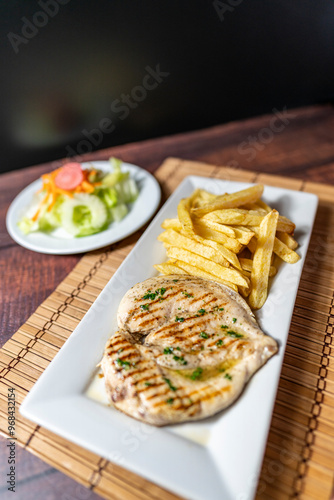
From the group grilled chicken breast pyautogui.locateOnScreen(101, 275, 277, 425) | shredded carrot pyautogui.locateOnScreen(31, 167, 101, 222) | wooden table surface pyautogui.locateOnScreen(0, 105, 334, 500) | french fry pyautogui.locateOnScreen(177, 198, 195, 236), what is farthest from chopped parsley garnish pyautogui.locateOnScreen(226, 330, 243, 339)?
shredded carrot pyautogui.locateOnScreen(31, 167, 101, 222)

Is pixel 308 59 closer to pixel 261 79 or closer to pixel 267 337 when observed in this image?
pixel 261 79

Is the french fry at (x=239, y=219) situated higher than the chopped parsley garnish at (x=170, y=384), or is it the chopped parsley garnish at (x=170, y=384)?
the french fry at (x=239, y=219)

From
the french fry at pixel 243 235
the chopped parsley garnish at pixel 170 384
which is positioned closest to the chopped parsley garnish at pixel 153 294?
the chopped parsley garnish at pixel 170 384

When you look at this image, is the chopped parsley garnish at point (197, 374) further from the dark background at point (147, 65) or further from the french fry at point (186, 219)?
the dark background at point (147, 65)

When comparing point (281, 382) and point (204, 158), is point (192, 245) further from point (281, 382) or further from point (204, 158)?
point (204, 158)

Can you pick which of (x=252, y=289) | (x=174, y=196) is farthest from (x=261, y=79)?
(x=252, y=289)
